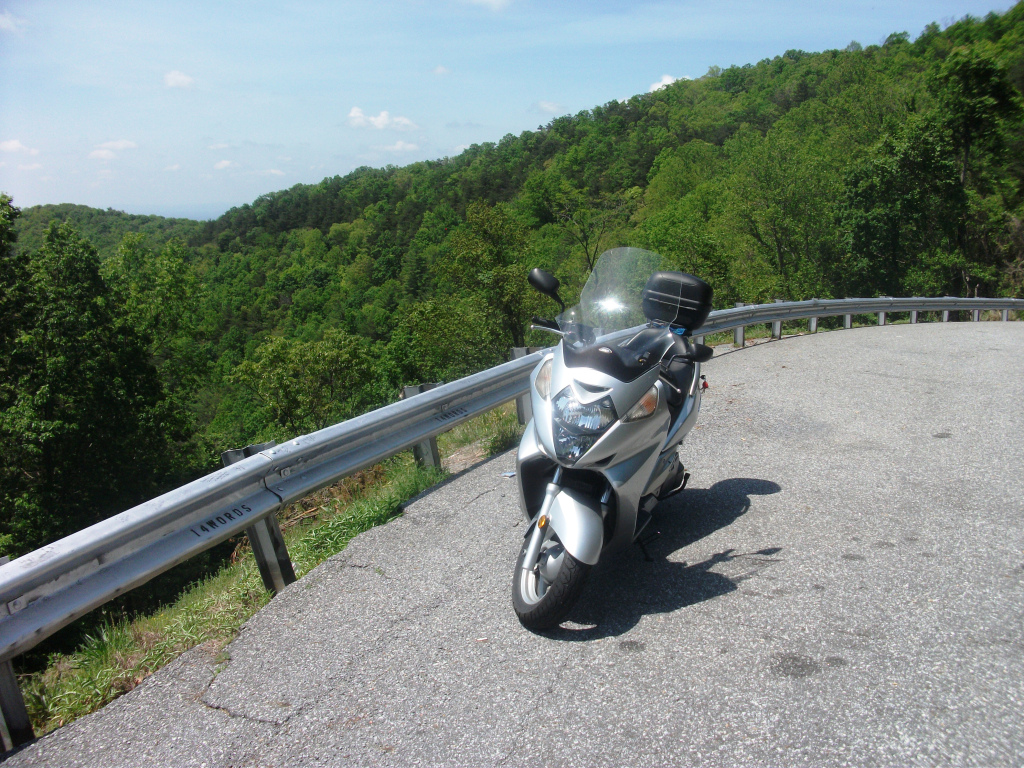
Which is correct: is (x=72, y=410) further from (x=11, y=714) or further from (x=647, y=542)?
(x=647, y=542)

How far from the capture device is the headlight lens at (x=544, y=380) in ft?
12.9

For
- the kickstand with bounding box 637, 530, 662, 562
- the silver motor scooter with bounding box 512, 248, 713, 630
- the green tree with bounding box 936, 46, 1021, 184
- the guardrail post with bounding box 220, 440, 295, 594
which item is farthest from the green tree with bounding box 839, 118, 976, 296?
the guardrail post with bounding box 220, 440, 295, 594

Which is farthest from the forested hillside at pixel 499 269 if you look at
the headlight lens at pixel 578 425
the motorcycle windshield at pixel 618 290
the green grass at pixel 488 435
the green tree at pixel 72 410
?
the headlight lens at pixel 578 425

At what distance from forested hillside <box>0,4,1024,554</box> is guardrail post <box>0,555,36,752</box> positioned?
60.6 ft

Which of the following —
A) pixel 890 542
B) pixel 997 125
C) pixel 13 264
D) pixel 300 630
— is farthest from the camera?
pixel 997 125

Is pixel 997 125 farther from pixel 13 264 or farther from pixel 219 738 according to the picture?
Answer: pixel 219 738

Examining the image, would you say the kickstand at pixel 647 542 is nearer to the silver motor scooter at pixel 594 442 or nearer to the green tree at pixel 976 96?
the silver motor scooter at pixel 594 442

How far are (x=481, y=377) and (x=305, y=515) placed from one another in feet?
6.45

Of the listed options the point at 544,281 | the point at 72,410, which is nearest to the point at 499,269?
the point at 72,410

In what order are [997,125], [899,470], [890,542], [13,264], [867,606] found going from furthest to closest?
1. [997,125]
2. [13,264]
3. [899,470]
4. [890,542]
5. [867,606]

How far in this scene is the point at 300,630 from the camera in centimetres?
379

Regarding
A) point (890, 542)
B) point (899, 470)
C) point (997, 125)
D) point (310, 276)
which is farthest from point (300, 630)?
point (310, 276)

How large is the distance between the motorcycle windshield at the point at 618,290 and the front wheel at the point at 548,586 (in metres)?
1.84

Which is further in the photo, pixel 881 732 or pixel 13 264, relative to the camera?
Answer: pixel 13 264
